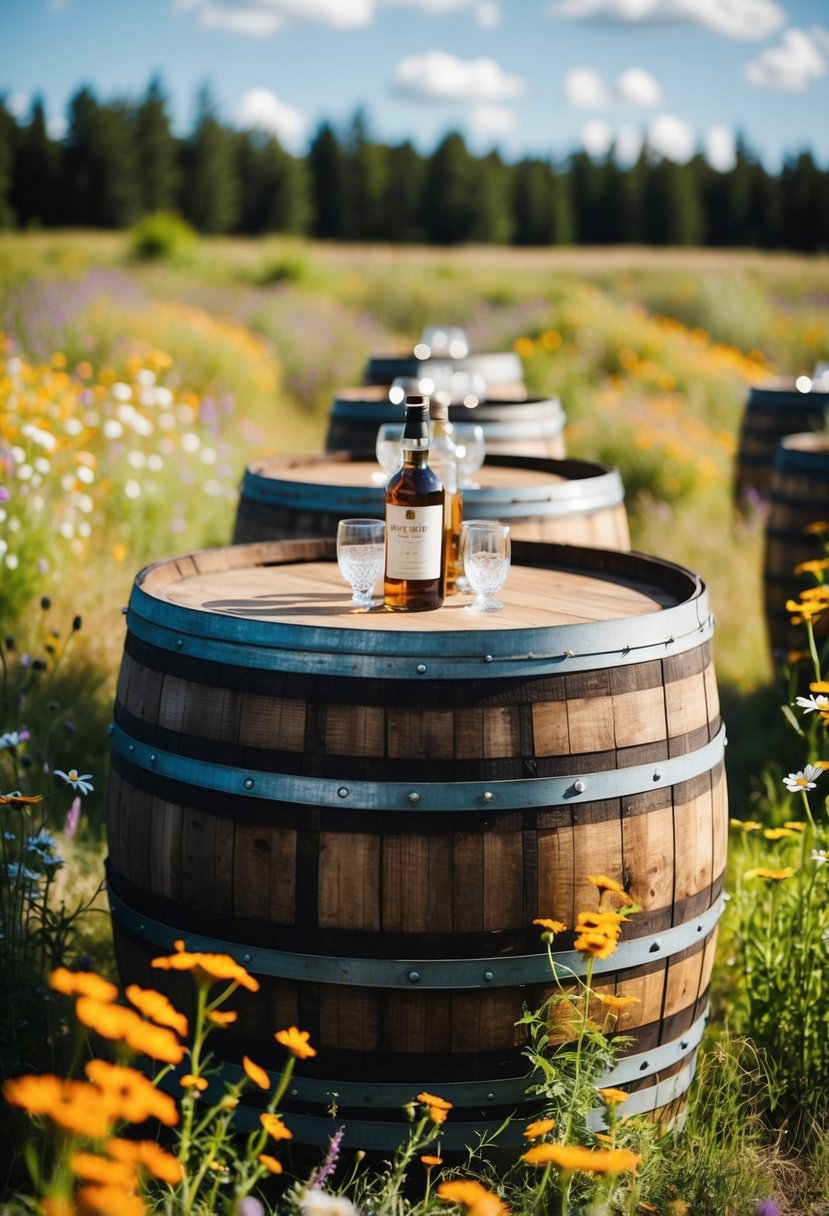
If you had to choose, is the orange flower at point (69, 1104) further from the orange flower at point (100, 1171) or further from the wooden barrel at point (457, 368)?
the wooden barrel at point (457, 368)

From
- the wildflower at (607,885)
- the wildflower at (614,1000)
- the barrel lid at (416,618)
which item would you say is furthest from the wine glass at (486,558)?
the wildflower at (614,1000)

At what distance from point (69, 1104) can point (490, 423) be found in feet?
14.2

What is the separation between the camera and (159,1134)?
263cm

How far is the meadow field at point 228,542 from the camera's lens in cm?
227

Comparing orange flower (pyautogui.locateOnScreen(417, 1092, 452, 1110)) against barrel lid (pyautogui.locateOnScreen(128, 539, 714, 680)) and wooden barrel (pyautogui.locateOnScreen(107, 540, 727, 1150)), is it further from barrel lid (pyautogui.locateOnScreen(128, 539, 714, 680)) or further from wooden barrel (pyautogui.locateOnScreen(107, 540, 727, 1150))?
barrel lid (pyautogui.locateOnScreen(128, 539, 714, 680))

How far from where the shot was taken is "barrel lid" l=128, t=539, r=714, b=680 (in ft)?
7.33

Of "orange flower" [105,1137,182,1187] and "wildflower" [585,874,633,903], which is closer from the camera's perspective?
"orange flower" [105,1137,182,1187]

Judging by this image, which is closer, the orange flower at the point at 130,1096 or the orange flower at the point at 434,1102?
the orange flower at the point at 130,1096

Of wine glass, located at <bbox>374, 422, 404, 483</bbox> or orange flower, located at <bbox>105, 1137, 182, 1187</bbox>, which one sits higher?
wine glass, located at <bbox>374, 422, 404, 483</bbox>

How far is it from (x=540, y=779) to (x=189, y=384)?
30.3 feet

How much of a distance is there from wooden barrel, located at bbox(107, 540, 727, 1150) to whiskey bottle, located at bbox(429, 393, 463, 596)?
52 centimetres

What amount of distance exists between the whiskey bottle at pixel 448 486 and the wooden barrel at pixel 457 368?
3.13 meters

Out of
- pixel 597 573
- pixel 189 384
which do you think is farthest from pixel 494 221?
pixel 597 573

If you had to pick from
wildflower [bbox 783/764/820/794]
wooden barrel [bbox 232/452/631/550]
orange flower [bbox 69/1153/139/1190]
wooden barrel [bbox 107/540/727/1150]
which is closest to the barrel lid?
wooden barrel [bbox 107/540/727/1150]
